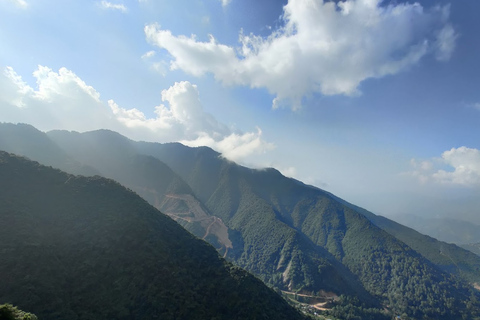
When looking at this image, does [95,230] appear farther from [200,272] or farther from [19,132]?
[19,132]

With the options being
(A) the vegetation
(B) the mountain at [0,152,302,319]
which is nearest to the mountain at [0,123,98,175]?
(B) the mountain at [0,152,302,319]

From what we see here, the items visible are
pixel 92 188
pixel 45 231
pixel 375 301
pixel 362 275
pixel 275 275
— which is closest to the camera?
pixel 45 231

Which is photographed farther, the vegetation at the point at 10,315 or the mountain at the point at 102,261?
the mountain at the point at 102,261

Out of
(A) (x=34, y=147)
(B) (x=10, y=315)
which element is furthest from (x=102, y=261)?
(A) (x=34, y=147)

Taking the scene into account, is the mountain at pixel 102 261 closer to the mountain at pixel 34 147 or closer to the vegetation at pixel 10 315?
the vegetation at pixel 10 315

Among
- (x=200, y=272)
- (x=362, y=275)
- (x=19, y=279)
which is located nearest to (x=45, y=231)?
(x=19, y=279)

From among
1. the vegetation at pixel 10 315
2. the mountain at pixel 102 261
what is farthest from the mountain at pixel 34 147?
the vegetation at pixel 10 315

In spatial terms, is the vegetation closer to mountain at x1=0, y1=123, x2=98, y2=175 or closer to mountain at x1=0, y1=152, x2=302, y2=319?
mountain at x1=0, y1=152, x2=302, y2=319

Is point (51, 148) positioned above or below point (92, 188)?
above
